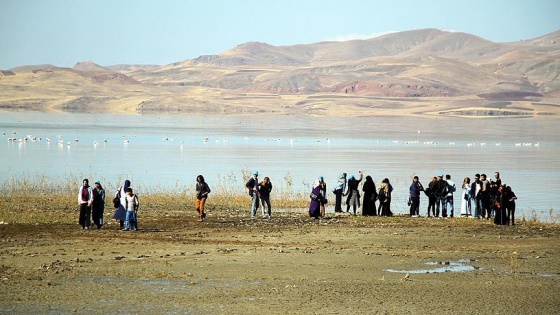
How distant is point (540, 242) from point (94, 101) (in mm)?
172214

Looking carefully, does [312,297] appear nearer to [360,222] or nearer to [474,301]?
[474,301]

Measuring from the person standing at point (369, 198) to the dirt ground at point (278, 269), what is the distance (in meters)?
2.86

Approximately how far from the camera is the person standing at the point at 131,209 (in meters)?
22.0

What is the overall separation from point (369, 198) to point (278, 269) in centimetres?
1084

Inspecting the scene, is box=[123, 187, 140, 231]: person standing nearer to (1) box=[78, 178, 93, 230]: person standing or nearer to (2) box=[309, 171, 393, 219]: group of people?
(1) box=[78, 178, 93, 230]: person standing

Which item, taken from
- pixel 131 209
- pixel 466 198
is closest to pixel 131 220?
pixel 131 209

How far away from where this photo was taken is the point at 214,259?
17.7m

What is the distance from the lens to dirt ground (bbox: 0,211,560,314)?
1365cm

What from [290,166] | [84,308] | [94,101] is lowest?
[84,308]

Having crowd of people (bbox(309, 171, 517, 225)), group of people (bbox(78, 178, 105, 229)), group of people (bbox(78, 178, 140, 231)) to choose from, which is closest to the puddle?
group of people (bbox(78, 178, 140, 231))

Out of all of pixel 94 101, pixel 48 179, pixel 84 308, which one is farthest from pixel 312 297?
pixel 94 101

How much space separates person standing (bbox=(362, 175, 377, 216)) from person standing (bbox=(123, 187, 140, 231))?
292 inches

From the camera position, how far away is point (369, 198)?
89.4 feet

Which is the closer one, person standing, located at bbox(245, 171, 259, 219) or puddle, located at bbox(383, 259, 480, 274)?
puddle, located at bbox(383, 259, 480, 274)
